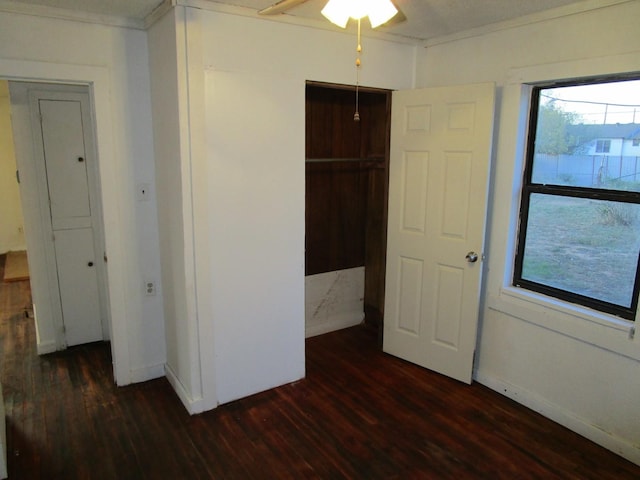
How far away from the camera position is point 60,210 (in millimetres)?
3436

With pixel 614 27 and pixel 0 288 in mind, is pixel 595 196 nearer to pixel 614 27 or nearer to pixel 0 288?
pixel 614 27

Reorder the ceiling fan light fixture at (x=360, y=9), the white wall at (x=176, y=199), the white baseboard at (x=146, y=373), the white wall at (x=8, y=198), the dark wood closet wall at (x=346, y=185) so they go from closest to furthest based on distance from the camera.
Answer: the ceiling fan light fixture at (x=360, y=9), the white wall at (x=176, y=199), the white baseboard at (x=146, y=373), the dark wood closet wall at (x=346, y=185), the white wall at (x=8, y=198)

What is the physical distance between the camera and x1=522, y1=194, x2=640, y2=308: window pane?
2424 mm

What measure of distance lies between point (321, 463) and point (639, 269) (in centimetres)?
193

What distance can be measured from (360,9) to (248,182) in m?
1.19

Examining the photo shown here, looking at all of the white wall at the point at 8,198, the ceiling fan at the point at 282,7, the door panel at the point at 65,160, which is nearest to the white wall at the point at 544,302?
the ceiling fan at the point at 282,7

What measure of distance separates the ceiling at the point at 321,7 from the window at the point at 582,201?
Answer: 0.46m

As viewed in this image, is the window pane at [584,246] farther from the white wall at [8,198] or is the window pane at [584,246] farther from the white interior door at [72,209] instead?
the white wall at [8,198]

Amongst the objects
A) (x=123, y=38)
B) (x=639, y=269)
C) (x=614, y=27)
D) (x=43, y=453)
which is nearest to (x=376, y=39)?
(x=614, y=27)

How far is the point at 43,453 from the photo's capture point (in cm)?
241

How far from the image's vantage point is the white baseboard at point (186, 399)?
2754 mm

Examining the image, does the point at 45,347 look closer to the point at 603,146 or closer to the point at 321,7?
the point at 321,7

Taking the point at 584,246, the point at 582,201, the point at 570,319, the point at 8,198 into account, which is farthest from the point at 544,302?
the point at 8,198

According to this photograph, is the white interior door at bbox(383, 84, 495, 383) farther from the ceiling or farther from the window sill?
the ceiling
